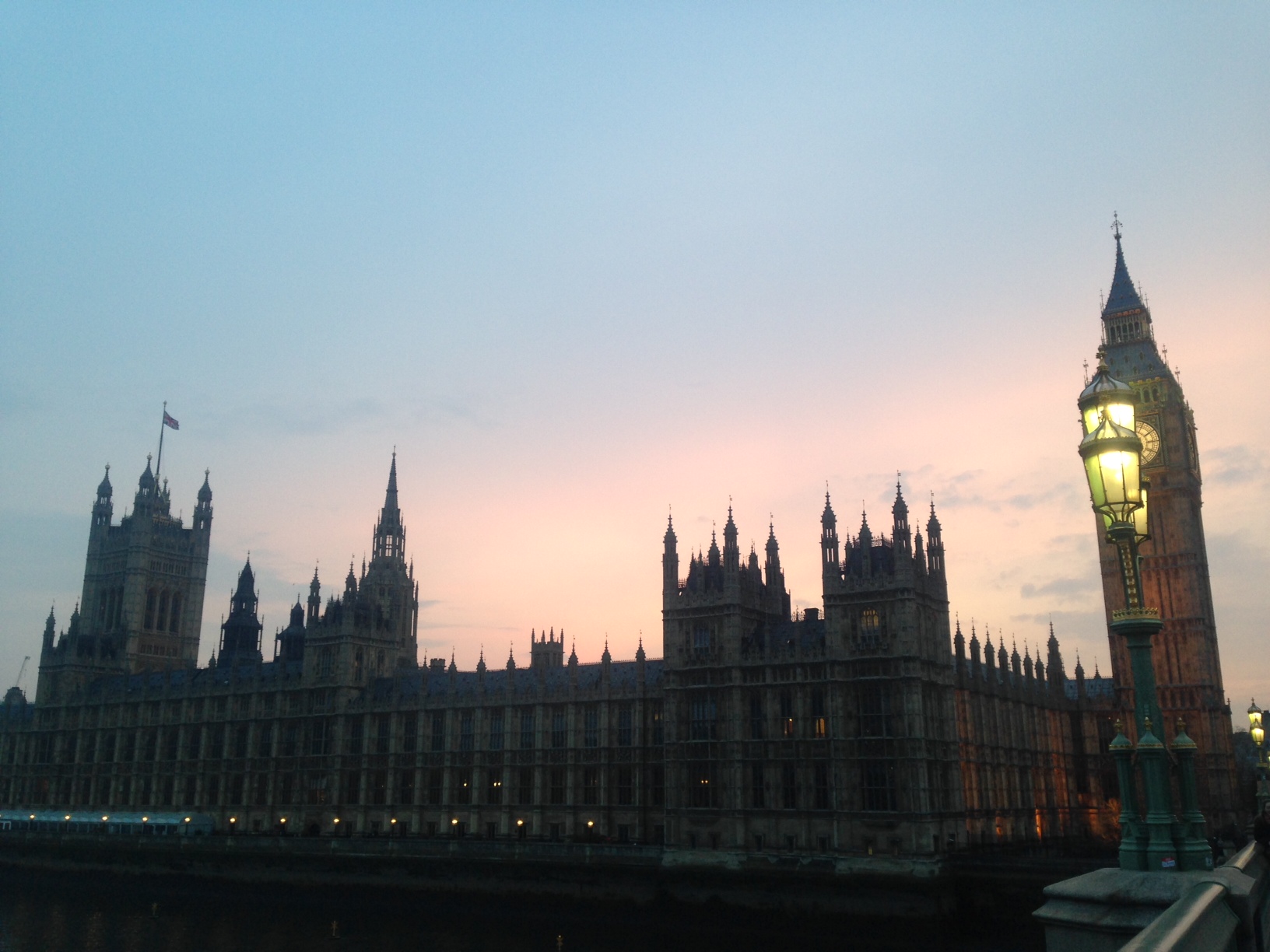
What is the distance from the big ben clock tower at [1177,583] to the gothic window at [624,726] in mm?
52103

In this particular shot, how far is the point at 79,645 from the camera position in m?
155

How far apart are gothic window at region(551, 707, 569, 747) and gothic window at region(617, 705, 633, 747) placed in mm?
5457

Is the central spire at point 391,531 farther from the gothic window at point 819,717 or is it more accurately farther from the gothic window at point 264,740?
the gothic window at point 819,717

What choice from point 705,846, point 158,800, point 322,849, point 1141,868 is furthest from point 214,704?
point 1141,868

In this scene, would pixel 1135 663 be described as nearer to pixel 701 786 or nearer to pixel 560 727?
pixel 701 786

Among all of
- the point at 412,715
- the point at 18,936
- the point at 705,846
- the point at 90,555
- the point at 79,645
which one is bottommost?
the point at 18,936

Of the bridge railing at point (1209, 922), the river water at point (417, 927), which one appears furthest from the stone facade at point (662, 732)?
the bridge railing at point (1209, 922)

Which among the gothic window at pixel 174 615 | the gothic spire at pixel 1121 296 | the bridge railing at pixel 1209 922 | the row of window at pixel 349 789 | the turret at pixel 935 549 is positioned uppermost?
the gothic spire at pixel 1121 296

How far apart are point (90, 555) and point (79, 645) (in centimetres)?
3656

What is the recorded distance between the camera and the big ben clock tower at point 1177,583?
11150 cm

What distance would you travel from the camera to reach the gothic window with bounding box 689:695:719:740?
87.8 meters

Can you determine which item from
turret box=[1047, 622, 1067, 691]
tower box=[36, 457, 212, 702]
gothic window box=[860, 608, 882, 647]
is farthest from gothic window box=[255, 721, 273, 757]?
turret box=[1047, 622, 1067, 691]

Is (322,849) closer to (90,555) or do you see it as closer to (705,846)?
(705,846)

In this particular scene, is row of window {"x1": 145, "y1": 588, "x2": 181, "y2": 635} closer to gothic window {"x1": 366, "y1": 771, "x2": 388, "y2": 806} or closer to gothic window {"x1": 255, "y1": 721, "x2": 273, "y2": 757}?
gothic window {"x1": 255, "y1": 721, "x2": 273, "y2": 757}
